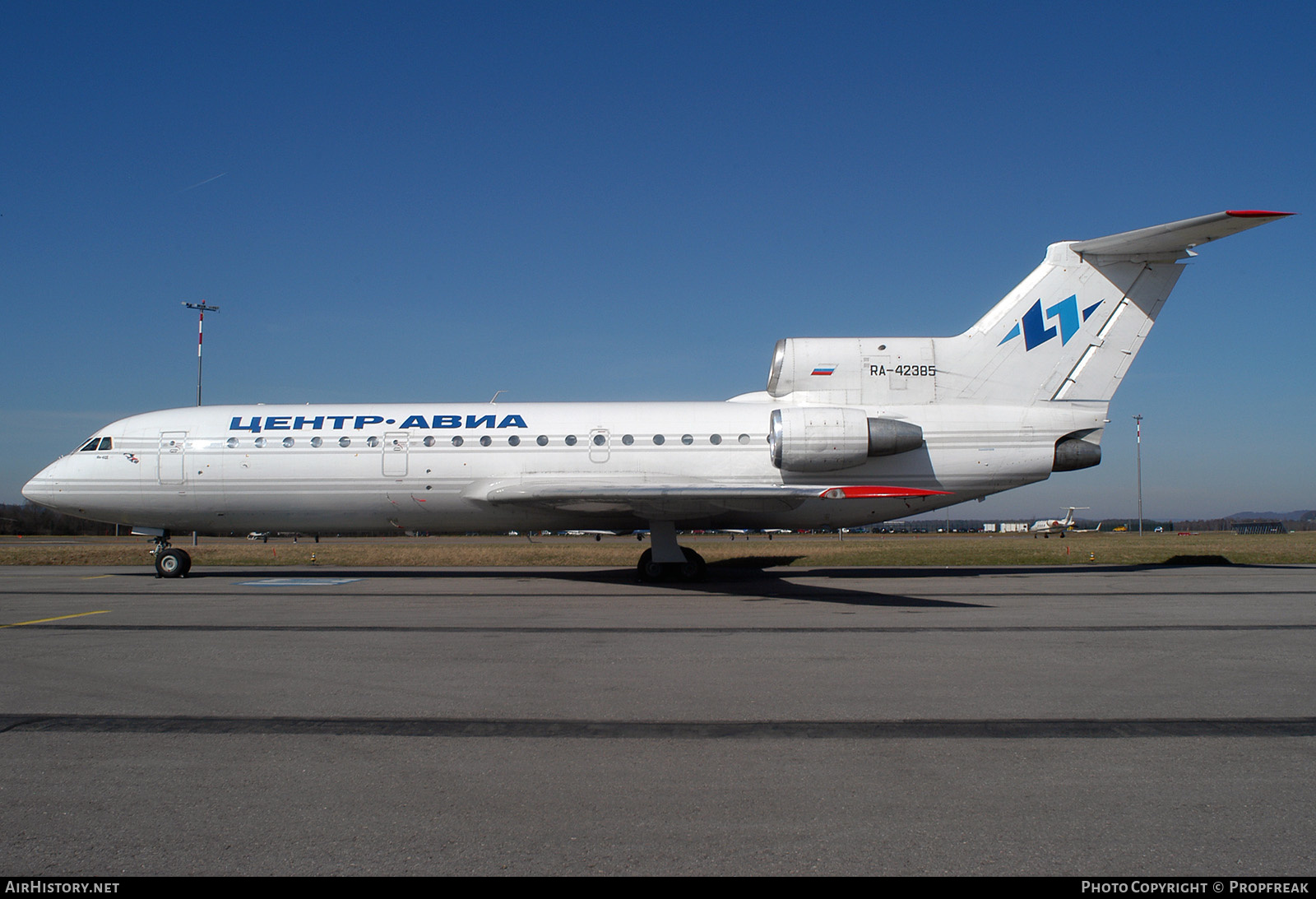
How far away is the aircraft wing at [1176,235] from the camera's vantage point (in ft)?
45.8

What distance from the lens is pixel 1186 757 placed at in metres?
4.88

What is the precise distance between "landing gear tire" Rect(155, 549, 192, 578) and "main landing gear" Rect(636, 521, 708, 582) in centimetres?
1048

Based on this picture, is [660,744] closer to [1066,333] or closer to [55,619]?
[55,619]

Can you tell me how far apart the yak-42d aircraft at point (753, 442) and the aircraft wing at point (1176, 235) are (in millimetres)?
81

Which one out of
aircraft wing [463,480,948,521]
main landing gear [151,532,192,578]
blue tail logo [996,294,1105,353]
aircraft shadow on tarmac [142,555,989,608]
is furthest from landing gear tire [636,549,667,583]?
main landing gear [151,532,192,578]

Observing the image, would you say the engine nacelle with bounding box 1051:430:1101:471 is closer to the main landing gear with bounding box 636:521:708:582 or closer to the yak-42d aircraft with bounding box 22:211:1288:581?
the yak-42d aircraft with bounding box 22:211:1288:581

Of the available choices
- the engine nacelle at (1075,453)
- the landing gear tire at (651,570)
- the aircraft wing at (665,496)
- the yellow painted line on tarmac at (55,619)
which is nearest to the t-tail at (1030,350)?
the engine nacelle at (1075,453)

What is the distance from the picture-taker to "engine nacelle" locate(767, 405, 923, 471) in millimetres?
16031

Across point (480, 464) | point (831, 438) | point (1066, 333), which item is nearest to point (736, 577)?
point (831, 438)

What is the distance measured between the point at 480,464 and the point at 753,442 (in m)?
5.84

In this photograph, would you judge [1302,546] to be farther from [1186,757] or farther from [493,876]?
[493,876]

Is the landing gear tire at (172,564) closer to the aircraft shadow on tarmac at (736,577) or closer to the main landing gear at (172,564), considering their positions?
the main landing gear at (172,564)
